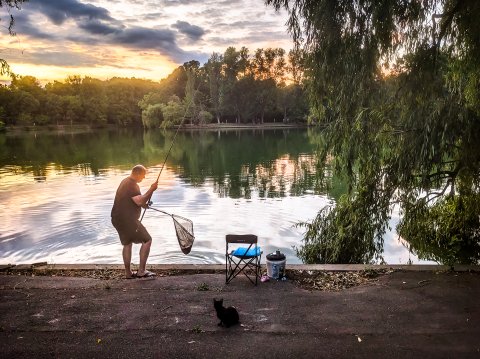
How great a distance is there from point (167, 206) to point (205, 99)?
60.3 metres

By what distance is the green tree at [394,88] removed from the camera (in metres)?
6.41

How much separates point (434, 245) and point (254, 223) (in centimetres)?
677

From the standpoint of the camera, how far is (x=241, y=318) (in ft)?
18.0

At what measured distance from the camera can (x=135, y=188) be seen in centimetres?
698

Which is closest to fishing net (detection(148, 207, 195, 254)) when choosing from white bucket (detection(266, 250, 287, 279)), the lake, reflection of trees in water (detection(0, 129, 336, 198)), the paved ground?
the paved ground

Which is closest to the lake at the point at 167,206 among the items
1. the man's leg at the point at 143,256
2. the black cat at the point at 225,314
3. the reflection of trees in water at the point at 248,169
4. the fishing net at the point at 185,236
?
the reflection of trees in water at the point at 248,169

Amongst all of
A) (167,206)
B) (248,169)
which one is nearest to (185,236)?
(167,206)

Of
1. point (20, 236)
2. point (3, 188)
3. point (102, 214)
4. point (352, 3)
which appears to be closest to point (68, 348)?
point (352, 3)

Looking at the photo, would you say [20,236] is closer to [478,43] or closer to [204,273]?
[204,273]

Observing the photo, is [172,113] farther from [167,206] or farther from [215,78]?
[167,206]

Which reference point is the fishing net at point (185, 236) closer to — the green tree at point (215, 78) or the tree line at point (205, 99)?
the tree line at point (205, 99)

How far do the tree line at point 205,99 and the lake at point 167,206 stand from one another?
1811 inches

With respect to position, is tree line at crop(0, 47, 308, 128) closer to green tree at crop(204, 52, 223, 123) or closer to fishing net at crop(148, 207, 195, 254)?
green tree at crop(204, 52, 223, 123)

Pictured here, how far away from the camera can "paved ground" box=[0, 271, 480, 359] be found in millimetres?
4727
